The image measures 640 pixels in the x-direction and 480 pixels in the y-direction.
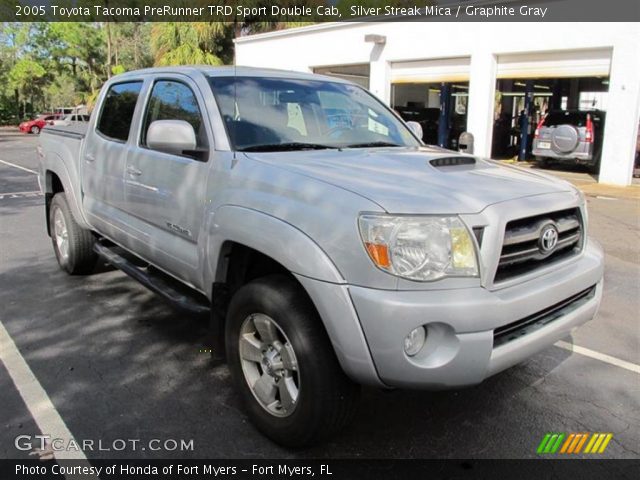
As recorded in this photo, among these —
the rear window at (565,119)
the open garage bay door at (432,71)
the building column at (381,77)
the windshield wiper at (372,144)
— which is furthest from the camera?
the building column at (381,77)

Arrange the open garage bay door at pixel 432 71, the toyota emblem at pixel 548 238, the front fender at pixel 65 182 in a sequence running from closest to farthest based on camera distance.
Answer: the toyota emblem at pixel 548 238 → the front fender at pixel 65 182 → the open garage bay door at pixel 432 71

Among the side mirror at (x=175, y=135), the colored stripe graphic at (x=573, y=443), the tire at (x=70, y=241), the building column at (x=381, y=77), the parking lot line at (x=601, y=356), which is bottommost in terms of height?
the colored stripe graphic at (x=573, y=443)

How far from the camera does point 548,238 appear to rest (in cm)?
282

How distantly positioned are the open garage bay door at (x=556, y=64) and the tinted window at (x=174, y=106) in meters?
13.1

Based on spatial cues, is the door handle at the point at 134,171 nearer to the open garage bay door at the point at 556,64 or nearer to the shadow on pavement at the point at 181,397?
the shadow on pavement at the point at 181,397

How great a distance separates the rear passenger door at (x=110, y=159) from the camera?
4438 millimetres

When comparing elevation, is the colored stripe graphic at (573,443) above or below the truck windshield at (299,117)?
below

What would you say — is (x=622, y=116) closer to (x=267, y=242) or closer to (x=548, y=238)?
(x=548, y=238)

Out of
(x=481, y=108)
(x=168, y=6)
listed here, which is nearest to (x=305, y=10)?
(x=168, y=6)

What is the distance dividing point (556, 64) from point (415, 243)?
14.5 m

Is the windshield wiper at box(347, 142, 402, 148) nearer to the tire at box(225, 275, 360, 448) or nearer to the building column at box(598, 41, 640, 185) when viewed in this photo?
the tire at box(225, 275, 360, 448)

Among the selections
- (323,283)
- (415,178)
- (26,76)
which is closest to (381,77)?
(415,178)

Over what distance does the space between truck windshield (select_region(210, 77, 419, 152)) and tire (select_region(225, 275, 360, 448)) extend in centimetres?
97

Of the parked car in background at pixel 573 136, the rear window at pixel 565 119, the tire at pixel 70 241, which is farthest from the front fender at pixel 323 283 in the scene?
the rear window at pixel 565 119
